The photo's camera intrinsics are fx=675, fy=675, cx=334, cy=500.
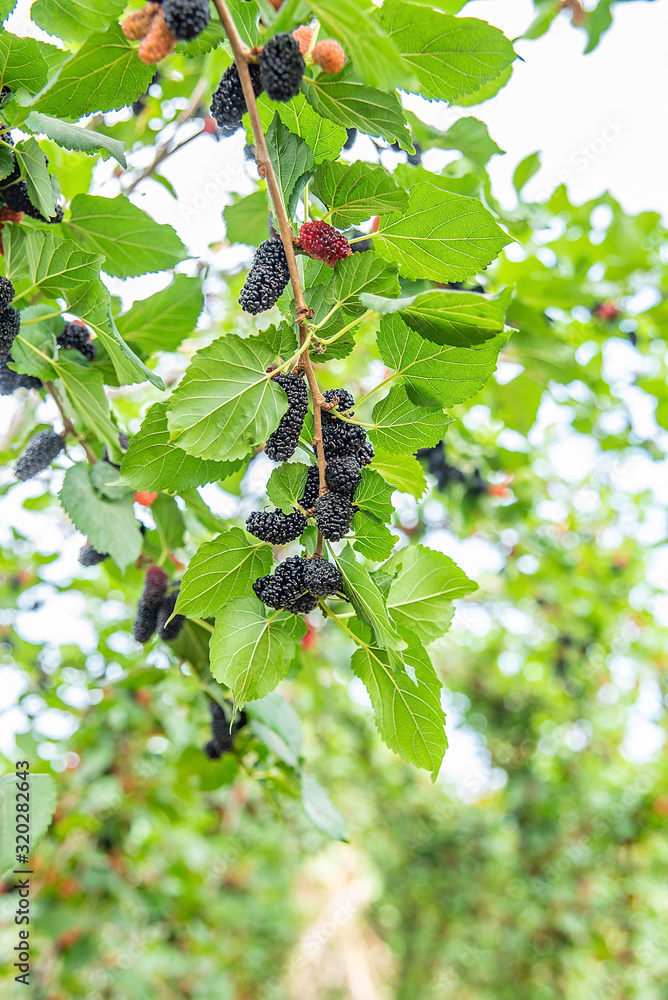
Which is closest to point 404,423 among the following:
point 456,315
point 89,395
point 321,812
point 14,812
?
point 456,315

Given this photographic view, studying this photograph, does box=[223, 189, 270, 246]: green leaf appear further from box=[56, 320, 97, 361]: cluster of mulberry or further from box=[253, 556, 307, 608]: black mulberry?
box=[253, 556, 307, 608]: black mulberry

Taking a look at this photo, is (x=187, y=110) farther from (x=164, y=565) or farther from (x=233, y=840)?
(x=233, y=840)

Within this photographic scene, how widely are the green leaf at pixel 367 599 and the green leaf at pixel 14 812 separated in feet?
1.30

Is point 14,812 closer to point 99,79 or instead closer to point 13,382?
point 13,382

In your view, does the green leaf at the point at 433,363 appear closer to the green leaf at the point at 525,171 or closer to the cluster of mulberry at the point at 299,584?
the cluster of mulberry at the point at 299,584

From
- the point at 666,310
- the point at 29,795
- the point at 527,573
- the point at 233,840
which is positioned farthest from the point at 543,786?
Result: the point at 29,795

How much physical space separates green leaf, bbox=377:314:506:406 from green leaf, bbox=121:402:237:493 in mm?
184

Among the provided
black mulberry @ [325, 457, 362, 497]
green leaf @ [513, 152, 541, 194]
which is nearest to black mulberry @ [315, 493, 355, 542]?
black mulberry @ [325, 457, 362, 497]

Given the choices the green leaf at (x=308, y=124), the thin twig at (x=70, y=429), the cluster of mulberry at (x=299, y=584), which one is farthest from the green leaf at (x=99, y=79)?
the cluster of mulberry at (x=299, y=584)

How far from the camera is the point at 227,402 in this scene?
Result: 0.55 m

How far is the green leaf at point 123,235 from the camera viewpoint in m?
0.76

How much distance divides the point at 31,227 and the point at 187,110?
91 cm

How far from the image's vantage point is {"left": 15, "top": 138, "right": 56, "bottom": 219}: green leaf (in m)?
0.61

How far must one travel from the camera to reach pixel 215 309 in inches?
83.7
